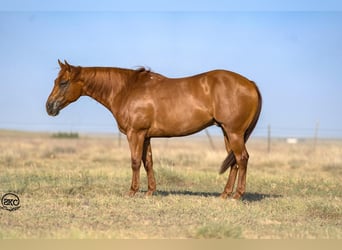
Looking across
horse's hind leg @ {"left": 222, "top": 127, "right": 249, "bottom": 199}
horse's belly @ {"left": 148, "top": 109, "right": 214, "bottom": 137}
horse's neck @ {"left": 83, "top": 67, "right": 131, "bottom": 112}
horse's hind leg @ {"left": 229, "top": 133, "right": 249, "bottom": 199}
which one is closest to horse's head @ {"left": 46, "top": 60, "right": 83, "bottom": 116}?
horse's neck @ {"left": 83, "top": 67, "right": 131, "bottom": 112}

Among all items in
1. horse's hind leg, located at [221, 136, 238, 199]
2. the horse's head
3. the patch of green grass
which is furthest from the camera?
the horse's head

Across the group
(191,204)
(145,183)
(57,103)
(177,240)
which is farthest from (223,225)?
(145,183)

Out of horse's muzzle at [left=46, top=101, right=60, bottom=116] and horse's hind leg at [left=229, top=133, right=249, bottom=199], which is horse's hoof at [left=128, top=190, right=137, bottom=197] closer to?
horse's hind leg at [left=229, top=133, right=249, bottom=199]

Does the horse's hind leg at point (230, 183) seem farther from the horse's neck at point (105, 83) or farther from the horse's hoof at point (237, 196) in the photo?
the horse's neck at point (105, 83)

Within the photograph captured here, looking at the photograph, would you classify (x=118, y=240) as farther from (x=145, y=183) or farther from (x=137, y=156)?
(x=145, y=183)

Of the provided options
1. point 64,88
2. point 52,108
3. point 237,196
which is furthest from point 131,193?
point 64,88

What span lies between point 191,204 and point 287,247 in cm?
305

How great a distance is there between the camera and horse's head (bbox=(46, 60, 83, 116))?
10742 millimetres

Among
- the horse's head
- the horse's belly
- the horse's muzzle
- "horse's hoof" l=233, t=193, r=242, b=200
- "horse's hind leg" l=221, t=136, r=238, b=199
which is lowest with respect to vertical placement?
"horse's hoof" l=233, t=193, r=242, b=200

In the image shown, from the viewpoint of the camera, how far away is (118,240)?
6.34 meters

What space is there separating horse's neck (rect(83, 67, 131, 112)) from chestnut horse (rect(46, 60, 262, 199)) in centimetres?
2

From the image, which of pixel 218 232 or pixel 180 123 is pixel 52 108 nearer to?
pixel 180 123

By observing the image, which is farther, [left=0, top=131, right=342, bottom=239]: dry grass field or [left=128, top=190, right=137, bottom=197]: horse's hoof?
[left=128, top=190, right=137, bottom=197]: horse's hoof

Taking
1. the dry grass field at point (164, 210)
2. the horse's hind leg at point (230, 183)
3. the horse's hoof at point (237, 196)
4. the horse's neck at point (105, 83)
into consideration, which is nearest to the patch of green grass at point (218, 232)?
the dry grass field at point (164, 210)
